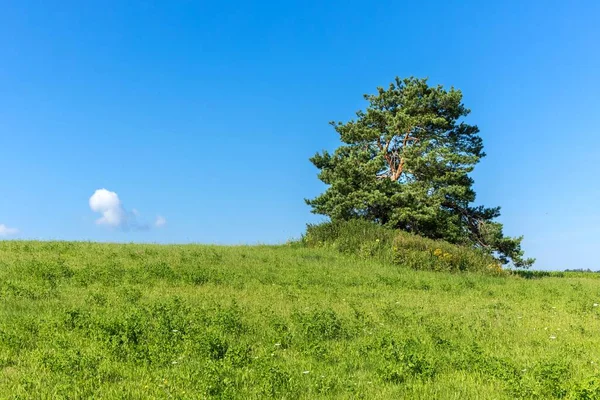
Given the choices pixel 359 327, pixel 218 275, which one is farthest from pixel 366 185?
pixel 359 327

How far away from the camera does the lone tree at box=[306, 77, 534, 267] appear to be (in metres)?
31.6

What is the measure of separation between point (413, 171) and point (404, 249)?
9556 mm

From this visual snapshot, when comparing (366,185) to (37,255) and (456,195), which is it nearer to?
(456,195)

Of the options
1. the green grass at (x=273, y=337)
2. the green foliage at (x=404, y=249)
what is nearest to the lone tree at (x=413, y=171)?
the green foliage at (x=404, y=249)

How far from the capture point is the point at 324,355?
27.3ft

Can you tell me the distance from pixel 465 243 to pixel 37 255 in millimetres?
24573

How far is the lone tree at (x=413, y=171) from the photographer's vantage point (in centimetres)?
3161

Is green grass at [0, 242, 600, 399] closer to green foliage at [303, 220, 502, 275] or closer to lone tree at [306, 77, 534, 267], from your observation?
green foliage at [303, 220, 502, 275]

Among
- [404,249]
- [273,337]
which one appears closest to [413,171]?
[404,249]

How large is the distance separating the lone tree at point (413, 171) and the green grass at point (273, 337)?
13.5 m

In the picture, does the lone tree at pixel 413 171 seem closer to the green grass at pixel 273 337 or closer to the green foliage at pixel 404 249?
the green foliage at pixel 404 249

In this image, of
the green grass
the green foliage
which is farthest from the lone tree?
the green grass

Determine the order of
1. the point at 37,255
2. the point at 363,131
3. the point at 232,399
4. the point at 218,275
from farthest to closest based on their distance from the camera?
1. the point at 363,131
2. the point at 37,255
3. the point at 218,275
4. the point at 232,399

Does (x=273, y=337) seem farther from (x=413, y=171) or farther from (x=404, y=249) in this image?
(x=413, y=171)
